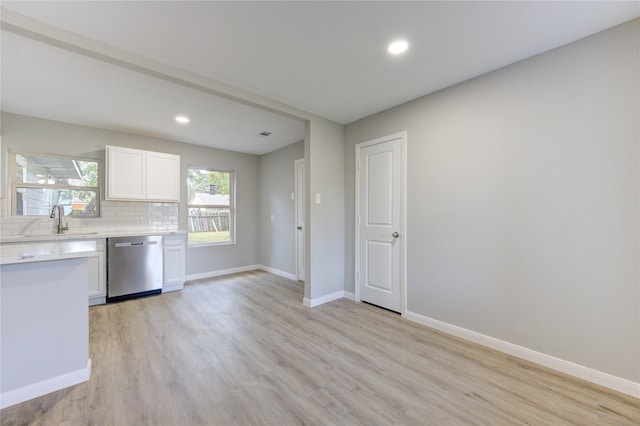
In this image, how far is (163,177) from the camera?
4.21m

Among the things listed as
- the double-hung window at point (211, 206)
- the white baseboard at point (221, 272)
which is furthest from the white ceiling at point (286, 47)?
the white baseboard at point (221, 272)

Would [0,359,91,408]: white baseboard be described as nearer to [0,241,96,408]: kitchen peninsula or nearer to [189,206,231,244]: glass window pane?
[0,241,96,408]: kitchen peninsula

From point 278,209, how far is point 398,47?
366 centimetres

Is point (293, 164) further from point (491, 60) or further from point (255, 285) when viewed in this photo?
point (491, 60)

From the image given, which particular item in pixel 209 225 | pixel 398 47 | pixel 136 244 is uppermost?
pixel 398 47

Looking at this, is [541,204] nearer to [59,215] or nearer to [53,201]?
[59,215]

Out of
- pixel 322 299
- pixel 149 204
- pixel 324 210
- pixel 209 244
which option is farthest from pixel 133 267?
pixel 324 210

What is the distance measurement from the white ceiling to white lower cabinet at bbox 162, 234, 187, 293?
1.95 m

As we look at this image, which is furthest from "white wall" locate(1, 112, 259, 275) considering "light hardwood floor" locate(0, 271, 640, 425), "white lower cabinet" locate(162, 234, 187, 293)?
"light hardwood floor" locate(0, 271, 640, 425)

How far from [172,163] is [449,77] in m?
4.11

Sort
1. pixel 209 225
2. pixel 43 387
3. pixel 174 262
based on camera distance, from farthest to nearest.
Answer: pixel 209 225 < pixel 174 262 < pixel 43 387

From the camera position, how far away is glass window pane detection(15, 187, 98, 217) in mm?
3473

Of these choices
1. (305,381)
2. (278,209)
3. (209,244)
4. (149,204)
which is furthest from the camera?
(278,209)

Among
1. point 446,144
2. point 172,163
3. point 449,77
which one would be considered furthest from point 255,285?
point 449,77
